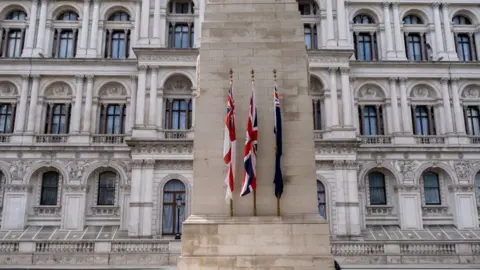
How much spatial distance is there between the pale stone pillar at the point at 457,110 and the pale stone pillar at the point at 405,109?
123 inches

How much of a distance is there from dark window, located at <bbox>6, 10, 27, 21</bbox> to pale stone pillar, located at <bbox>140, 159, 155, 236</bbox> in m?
14.5

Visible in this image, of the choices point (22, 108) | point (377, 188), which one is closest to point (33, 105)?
point (22, 108)

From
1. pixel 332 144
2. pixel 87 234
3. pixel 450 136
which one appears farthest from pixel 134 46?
pixel 450 136

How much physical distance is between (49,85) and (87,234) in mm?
10631

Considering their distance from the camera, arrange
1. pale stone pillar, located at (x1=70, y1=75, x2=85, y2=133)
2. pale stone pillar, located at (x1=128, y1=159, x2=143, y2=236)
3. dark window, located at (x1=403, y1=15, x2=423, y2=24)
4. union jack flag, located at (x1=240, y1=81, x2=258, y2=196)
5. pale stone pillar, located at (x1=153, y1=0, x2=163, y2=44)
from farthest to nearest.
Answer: dark window, located at (x1=403, y1=15, x2=423, y2=24) < pale stone pillar, located at (x1=153, y1=0, x2=163, y2=44) < pale stone pillar, located at (x1=70, y1=75, x2=85, y2=133) < pale stone pillar, located at (x1=128, y1=159, x2=143, y2=236) < union jack flag, located at (x1=240, y1=81, x2=258, y2=196)

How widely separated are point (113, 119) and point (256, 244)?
23.0m

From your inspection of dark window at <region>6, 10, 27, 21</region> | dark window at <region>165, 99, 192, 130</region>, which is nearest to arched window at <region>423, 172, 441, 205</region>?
dark window at <region>165, 99, 192, 130</region>

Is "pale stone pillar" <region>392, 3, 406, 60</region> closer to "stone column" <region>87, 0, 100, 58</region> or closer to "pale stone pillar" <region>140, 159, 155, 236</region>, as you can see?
"pale stone pillar" <region>140, 159, 155, 236</region>

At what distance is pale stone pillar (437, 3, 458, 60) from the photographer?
111 feet

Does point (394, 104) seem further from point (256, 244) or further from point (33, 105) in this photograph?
point (33, 105)

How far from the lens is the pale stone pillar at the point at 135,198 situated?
28953 millimetres

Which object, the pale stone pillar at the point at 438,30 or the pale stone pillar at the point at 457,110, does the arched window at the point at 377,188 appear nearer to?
the pale stone pillar at the point at 457,110

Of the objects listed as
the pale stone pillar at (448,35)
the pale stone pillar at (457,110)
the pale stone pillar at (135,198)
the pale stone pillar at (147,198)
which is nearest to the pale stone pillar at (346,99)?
the pale stone pillar at (457,110)

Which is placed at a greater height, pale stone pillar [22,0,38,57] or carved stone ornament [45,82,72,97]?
pale stone pillar [22,0,38,57]
